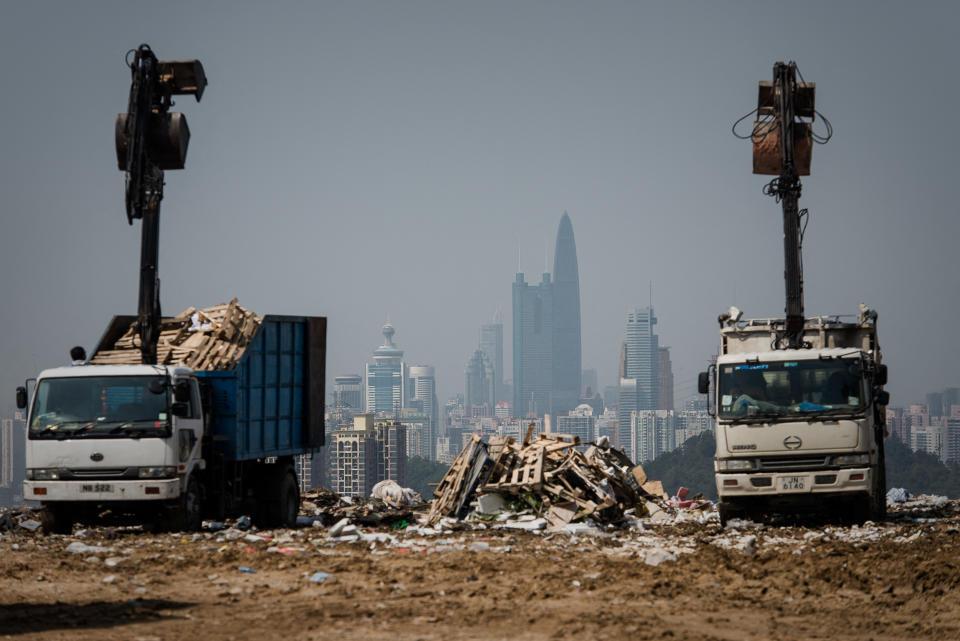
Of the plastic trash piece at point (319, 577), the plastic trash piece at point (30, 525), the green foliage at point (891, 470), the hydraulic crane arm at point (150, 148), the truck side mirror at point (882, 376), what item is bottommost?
the green foliage at point (891, 470)

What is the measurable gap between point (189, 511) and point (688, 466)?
280 feet

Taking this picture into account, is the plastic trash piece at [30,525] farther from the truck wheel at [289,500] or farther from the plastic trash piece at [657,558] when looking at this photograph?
the plastic trash piece at [657,558]

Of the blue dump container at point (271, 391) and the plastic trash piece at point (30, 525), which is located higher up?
the blue dump container at point (271, 391)

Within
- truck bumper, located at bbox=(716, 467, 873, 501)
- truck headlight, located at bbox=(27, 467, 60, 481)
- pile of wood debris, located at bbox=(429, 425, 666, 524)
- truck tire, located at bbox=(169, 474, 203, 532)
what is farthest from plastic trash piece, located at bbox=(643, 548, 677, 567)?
truck headlight, located at bbox=(27, 467, 60, 481)

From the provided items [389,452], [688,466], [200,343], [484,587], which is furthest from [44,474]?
[389,452]

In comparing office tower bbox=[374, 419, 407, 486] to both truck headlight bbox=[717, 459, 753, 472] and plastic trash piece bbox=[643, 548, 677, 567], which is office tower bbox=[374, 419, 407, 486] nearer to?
truck headlight bbox=[717, 459, 753, 472]

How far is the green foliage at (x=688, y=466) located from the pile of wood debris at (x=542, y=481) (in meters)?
68.0

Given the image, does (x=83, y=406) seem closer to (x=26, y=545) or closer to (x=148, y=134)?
(x=26, y=545)

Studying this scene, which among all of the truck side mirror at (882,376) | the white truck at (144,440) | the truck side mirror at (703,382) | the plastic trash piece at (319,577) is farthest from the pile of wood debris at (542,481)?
the plastic trash piece at (319,577)

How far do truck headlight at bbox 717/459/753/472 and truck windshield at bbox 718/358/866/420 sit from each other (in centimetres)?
63

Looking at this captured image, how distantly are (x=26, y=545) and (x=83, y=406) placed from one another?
6.42 ft

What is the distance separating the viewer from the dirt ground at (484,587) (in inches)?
361

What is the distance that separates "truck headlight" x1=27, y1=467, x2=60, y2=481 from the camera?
608 inches

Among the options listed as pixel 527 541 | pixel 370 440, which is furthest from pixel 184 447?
pixel 370 440
